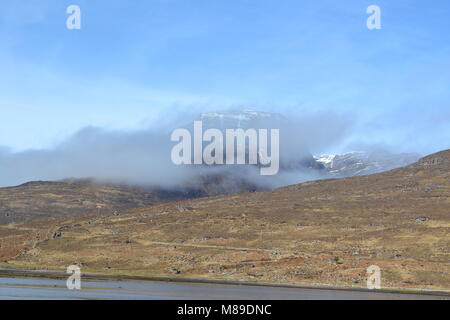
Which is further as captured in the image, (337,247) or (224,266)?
(337,247)

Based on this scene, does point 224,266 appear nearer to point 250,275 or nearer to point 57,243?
point 250,275

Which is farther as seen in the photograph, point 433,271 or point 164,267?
point 164,267

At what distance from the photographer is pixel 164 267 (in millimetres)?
156000

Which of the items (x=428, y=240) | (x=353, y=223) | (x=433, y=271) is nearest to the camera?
(x=433, y=271)
